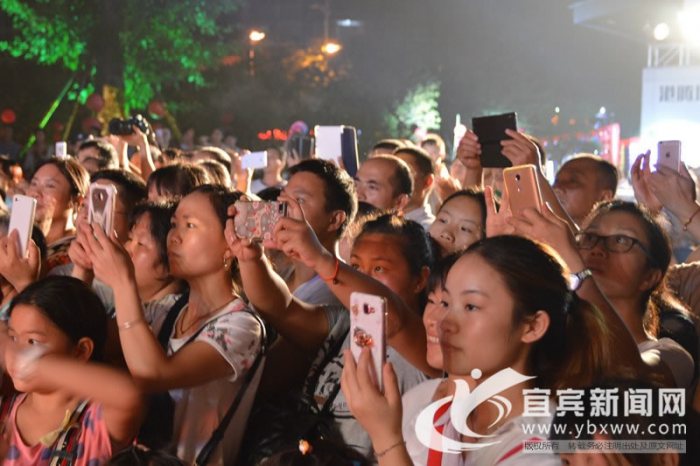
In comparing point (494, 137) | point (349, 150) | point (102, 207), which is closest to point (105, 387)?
point (102, 207)

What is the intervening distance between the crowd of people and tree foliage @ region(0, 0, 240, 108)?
16214mm

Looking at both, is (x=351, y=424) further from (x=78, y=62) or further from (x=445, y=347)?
(x=78, y=62)

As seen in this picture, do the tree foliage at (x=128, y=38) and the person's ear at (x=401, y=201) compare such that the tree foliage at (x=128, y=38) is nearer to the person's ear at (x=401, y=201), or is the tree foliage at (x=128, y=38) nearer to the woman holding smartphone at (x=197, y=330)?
the person's ear at (x=401, y=201)

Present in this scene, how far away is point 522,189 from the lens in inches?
120

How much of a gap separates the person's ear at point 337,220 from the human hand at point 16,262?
1213mm

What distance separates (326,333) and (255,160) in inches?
132

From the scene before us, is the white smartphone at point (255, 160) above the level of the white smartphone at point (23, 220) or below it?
above

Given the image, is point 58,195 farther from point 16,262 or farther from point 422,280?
point 422,280

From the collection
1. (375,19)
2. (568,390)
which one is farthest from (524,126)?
(568,390)

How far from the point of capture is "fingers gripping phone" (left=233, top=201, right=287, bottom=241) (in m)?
3.10

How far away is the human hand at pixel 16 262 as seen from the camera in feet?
12.3

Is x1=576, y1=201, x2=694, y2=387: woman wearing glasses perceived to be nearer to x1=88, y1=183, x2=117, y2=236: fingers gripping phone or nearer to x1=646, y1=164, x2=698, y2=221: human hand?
x1=646, y1=164, x2=698, y2=221: human hand

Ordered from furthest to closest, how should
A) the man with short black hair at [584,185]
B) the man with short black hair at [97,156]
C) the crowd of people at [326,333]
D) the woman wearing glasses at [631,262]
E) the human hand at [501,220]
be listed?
the man with short black hair at [97,156] → the man with short black hair at [584,185] → the woman wearing glasses at [631,262] → the human hand at [501,220] → the crowd of people at [326,333]

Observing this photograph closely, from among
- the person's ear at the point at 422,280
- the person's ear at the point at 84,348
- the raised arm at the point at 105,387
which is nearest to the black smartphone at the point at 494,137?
the person's ear at the point at 422,280
